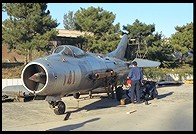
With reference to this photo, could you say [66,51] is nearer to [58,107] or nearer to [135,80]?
[58,107]

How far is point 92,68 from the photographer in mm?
12250

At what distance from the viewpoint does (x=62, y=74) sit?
1005cm

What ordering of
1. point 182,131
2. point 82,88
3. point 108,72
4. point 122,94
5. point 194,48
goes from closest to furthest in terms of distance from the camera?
point 194,48 → point 182,131 → point 82,88 → point 108,72 → point 122,94

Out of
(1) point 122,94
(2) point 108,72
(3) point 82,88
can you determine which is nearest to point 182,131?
(3) point 82,88

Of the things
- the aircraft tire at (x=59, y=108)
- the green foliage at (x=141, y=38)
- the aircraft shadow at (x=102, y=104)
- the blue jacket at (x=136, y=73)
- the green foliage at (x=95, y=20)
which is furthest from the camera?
the green foliage at (x=95, y=20)

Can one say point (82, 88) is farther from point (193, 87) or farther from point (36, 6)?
point (36, 6)

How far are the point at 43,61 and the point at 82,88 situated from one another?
2.38 m

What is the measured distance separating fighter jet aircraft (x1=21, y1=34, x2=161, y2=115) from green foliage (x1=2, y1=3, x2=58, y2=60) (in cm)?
1516

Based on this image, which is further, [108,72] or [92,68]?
[108,72]

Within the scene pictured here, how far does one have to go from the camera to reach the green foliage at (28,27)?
27719mm

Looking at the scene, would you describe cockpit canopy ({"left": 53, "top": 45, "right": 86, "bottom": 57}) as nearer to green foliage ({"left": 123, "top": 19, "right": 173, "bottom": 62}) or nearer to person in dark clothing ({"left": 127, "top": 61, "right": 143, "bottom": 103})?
person in dark clothing ({"left": 127, "top": 61, "right": 143, "bottom": 103})

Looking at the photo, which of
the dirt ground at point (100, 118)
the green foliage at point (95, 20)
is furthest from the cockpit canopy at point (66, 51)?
the green foliage at point (95, 20)

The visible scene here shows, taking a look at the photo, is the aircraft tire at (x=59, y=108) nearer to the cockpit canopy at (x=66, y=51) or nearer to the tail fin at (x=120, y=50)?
the cockpit canopy at (x=66, y=51)

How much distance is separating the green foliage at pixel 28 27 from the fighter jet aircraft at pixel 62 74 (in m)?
15.2
